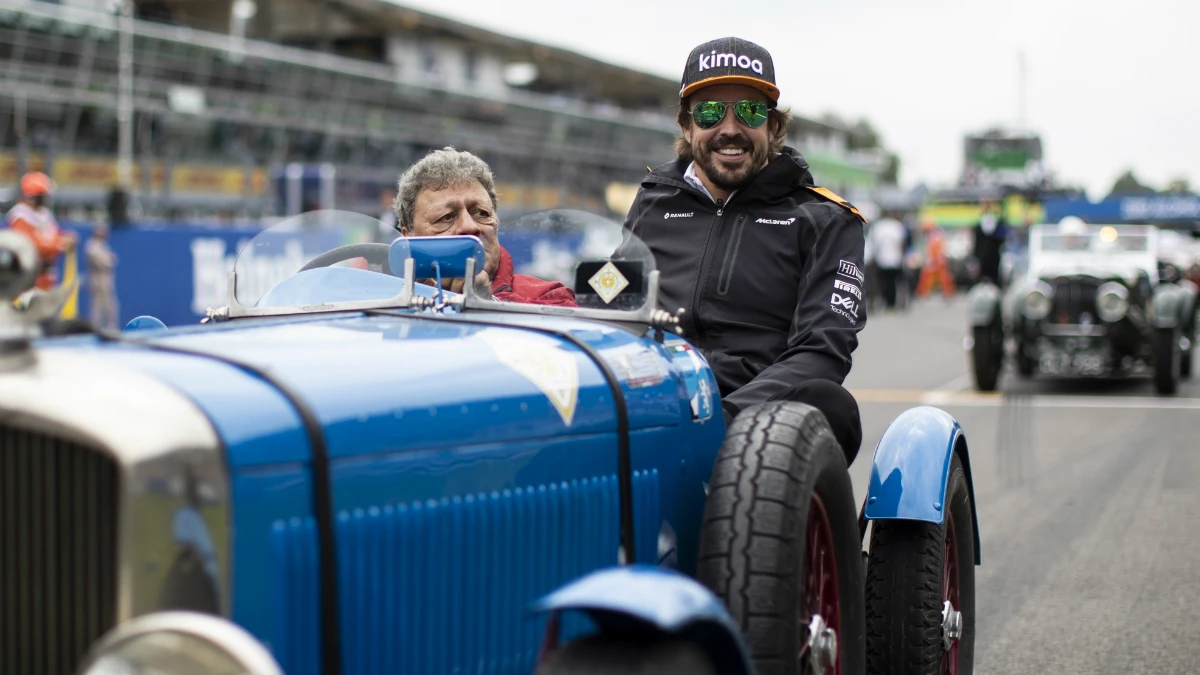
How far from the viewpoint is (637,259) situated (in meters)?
3.42

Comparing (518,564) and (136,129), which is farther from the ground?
(136,129)

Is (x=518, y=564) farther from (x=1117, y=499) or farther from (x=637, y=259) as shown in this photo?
(x=1117, y=499)

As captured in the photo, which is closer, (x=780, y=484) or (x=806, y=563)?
(x=780, y=484)

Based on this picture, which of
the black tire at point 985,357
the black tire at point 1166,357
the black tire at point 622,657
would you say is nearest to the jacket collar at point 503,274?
the black tire at point 622,657

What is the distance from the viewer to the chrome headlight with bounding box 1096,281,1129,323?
545 inches

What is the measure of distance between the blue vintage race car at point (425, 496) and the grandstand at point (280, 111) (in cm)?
1579

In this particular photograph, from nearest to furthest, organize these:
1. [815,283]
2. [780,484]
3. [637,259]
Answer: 1. [780,484]
2. [637,259]
3. [815,283]

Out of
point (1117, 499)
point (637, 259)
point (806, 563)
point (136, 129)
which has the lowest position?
point (1117, 499)

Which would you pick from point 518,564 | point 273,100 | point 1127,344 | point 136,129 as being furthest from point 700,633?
point 273,100

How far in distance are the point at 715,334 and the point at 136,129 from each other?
2708 cm

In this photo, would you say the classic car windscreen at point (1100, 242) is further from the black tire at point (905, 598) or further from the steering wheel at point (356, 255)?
the steering wheel at point (356, 255)

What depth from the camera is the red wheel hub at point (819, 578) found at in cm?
318

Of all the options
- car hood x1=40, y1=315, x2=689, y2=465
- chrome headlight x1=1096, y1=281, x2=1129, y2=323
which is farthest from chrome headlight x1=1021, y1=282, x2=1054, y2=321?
car hood x1=40, y1=315, x2=689, y2=465

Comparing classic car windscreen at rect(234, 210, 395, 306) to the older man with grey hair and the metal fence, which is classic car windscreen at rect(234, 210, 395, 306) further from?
the metal fence
